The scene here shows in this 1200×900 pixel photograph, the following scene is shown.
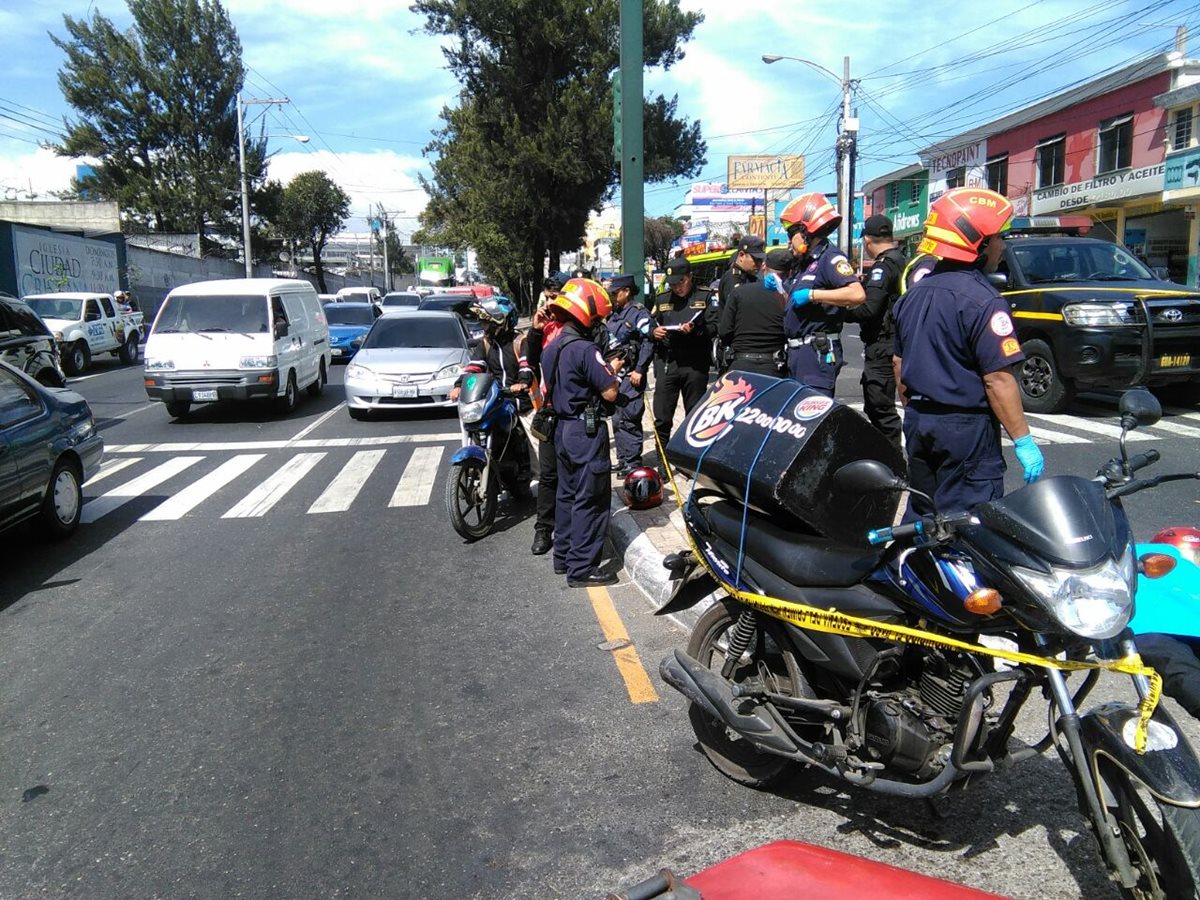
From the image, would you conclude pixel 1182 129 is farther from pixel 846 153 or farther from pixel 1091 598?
pixel 1091 598

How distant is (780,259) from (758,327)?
0.58m

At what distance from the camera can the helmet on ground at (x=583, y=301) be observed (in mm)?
5660

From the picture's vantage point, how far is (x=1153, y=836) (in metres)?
2.23

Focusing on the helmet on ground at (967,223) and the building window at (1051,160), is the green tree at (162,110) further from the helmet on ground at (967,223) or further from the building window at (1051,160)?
the helmet on ground at (967,223)

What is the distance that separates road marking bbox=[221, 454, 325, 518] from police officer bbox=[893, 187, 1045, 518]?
19.2 feet

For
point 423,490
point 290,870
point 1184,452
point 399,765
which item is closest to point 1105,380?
point 1184,452

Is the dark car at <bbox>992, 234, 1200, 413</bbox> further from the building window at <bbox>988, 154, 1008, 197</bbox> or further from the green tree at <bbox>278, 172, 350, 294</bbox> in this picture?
the green tree at <bbox>278, 172, 350, 294</bbox>

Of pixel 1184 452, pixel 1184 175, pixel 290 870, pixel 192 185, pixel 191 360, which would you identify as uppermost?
pixel 192 185

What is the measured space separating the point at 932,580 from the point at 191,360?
39.3ft

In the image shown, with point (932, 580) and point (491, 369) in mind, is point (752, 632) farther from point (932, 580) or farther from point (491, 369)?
point (491, 369)

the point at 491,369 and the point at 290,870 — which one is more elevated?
the point at 491,369

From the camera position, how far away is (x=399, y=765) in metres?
3.62

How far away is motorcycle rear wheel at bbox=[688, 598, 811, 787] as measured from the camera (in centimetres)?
321

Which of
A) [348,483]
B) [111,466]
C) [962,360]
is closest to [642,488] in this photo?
[962,360]
